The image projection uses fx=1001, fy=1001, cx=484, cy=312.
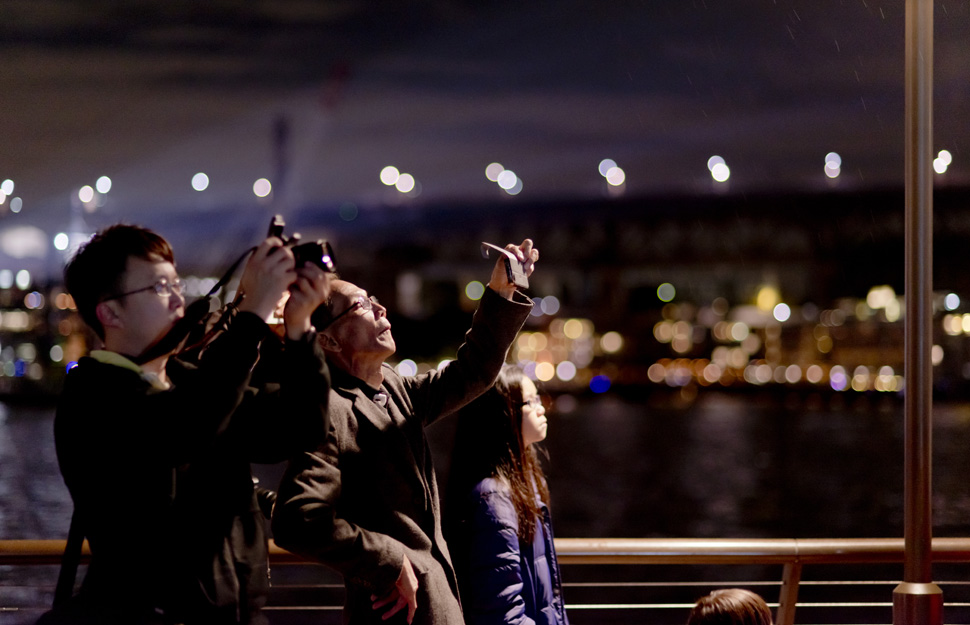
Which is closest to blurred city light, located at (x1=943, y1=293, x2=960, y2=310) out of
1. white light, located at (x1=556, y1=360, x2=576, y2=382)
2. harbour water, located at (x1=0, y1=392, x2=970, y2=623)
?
harbour water, located at (x1=0, y1=392, x2=970, y2=623)

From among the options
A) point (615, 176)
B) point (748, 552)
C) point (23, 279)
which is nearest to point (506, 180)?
point (615, 176)

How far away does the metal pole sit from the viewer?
9.93 ft

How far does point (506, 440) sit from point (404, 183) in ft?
206

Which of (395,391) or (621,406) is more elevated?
(395,391)

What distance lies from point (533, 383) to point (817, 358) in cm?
10918

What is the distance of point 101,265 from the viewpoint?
182 centimetres

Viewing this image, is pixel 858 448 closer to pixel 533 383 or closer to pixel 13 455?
pixel 13 455

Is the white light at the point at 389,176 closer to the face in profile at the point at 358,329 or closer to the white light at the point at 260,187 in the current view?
the white light at the point at 260,187

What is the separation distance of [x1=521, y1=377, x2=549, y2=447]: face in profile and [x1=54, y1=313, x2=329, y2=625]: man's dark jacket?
1110 mm

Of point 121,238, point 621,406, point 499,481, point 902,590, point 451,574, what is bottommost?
point 621,406

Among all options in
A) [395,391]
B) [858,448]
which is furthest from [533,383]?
[858,448]

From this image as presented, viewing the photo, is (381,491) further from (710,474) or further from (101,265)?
(710,474)

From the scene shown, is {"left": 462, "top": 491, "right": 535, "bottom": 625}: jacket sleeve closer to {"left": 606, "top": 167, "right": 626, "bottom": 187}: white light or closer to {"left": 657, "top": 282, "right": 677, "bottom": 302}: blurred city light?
{"left": 606, "top": 167, "right": 626, "bottom": 187}: white light

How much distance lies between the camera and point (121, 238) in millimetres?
1858
